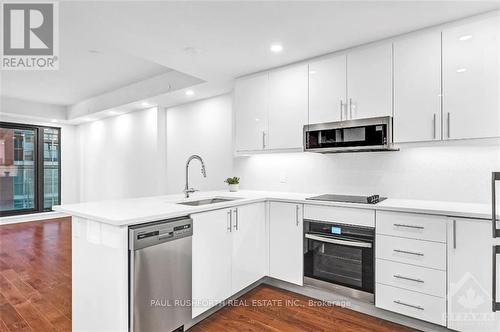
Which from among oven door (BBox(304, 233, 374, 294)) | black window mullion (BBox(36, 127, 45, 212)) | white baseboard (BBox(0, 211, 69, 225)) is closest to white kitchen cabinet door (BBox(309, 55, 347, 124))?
oven door (BBox(304, 233, 374, 294))

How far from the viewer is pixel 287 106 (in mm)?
3055

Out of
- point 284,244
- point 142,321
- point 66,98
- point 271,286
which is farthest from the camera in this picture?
point 66,98

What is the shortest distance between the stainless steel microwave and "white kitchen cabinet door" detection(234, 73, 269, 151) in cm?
61

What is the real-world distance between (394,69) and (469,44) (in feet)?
1.71

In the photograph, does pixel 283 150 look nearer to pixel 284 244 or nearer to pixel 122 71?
pixel 284 244

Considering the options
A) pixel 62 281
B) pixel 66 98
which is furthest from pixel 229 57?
pixel 66 98

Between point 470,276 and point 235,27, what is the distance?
2.54m

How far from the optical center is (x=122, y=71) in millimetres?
4176

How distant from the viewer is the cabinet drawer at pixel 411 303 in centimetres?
200

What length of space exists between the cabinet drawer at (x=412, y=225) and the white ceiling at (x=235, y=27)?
5.02 feet

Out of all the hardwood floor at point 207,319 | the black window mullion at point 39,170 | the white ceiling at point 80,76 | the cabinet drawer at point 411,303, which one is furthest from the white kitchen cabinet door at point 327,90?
the black window mullion at point 39,170

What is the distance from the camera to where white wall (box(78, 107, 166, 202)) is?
16.5 feet

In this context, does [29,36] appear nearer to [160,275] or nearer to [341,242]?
[160,275]

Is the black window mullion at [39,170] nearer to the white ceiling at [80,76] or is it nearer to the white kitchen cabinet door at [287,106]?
the white ceiling at [80,76]
